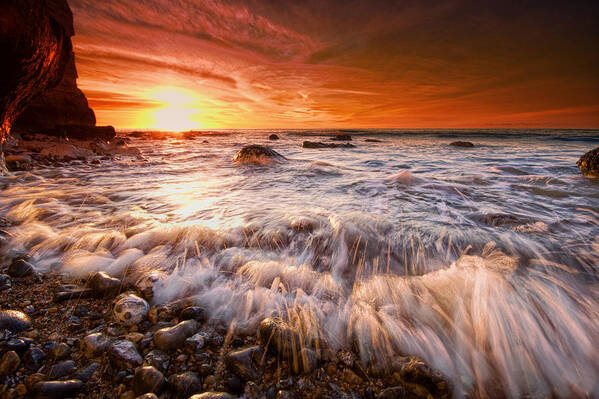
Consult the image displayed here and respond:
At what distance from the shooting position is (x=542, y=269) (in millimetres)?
1994

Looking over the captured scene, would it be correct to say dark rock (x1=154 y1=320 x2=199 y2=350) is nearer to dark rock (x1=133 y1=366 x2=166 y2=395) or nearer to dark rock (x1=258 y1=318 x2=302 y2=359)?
dark rock (x1=133 y1=366 x2=166 y2=395)

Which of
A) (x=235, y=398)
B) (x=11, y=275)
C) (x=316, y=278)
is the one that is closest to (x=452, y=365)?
(x=316, y=278)

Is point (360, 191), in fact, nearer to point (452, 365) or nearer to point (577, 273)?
point (577, 273)

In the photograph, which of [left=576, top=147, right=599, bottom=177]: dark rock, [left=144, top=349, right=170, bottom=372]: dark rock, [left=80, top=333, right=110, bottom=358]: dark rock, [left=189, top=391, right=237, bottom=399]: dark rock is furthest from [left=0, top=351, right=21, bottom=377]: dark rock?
[left=576, top=147, right=599, bottom=177]: dark rock

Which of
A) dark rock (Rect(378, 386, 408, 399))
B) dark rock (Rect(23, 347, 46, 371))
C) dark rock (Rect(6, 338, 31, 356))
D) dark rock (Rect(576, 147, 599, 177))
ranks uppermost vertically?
dark rock (Rect(576, 147, 599, 177))

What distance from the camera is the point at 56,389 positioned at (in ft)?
3.18

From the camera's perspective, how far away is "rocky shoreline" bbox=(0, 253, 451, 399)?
41.2 inches

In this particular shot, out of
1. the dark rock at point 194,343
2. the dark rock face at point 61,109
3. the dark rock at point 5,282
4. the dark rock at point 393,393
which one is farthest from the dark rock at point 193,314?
the dark rock face at point 61,109

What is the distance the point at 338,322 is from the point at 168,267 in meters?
1.56

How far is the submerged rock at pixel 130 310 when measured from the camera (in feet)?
4.66

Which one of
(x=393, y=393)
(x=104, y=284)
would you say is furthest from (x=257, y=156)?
(x=393, y=393)

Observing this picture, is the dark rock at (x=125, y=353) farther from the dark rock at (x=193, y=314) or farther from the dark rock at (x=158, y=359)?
the dark rock at (x=193, y=314)

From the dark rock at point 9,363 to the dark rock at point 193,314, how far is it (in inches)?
27.6

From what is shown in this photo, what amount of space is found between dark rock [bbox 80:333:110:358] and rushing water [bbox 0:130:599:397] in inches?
15.1
